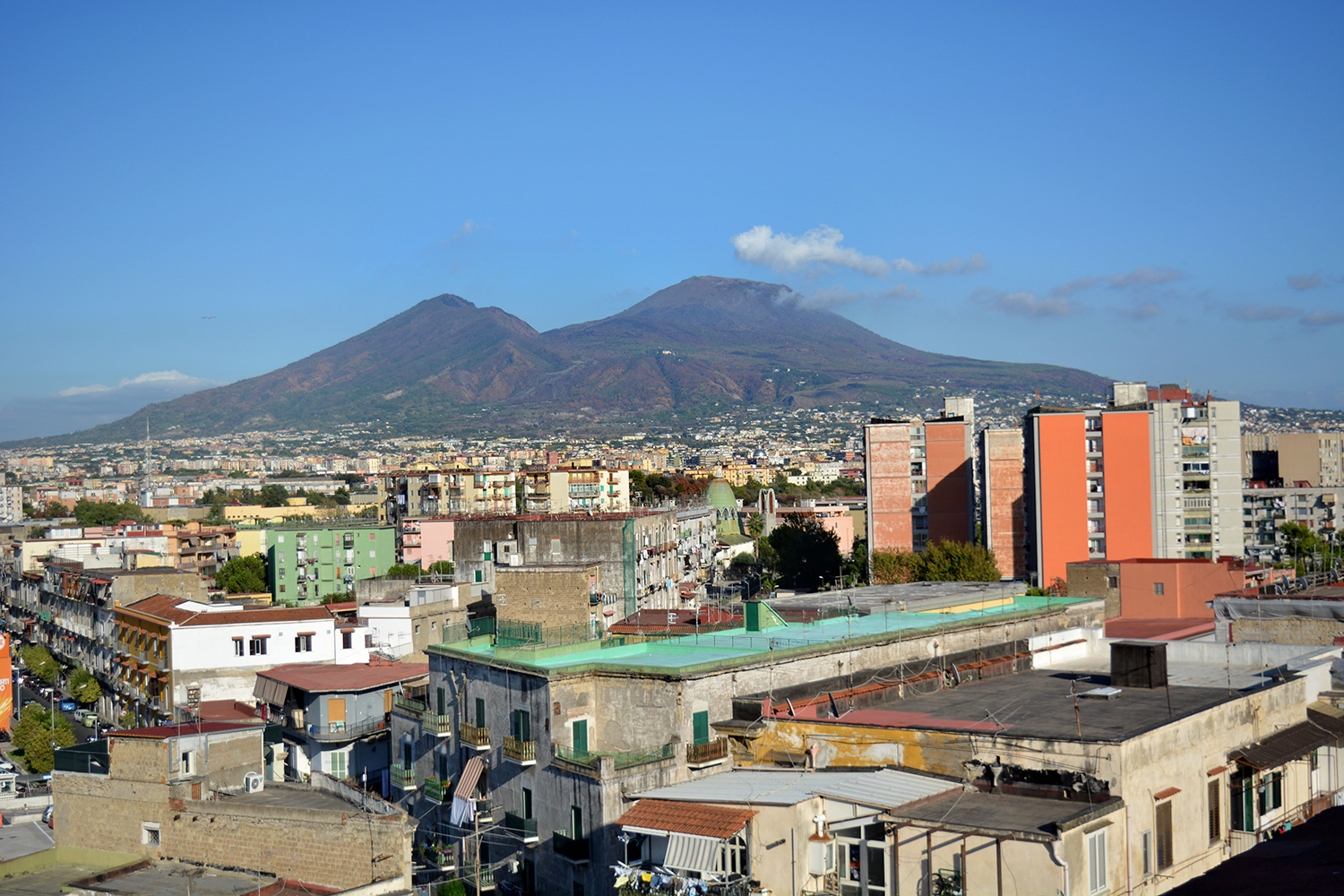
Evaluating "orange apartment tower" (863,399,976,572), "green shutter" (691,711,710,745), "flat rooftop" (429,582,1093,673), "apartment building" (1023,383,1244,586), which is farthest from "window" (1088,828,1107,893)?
"orange apartment tower" (863,399,976,572)

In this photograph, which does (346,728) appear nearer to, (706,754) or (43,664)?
(706,754)

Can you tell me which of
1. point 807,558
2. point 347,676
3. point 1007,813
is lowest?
point 807,558

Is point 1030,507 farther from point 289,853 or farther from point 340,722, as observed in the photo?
point 289,853

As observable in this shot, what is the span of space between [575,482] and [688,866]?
3402 inches

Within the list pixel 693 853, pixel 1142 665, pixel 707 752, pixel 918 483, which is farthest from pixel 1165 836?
pixel 918 483

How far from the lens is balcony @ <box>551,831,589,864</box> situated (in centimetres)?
1661

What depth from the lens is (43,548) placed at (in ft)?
226

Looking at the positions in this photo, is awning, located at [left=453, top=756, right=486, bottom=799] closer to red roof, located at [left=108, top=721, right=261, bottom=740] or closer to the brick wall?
the brick wall

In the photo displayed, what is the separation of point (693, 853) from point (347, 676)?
16888mm

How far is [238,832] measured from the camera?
18359 mm

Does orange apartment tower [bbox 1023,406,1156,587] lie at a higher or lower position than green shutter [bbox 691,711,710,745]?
higher

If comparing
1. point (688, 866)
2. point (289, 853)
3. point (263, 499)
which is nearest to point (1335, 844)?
point (688, 866)

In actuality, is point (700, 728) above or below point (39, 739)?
above

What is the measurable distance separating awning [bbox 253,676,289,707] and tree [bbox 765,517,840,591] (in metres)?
45.6
